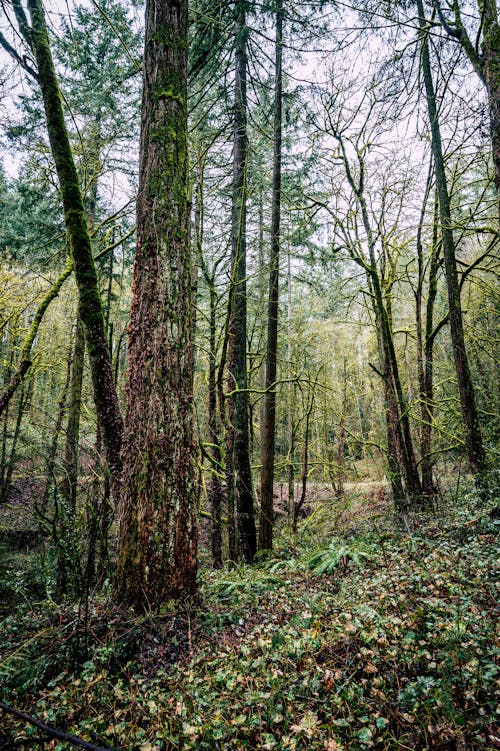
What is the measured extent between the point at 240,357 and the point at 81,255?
10.1ft

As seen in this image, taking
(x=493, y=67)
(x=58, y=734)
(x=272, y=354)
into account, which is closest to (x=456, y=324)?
(x=272, y=354)

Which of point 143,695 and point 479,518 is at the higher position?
point 479,518

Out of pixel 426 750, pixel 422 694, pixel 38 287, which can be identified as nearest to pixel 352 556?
pixel 422 694

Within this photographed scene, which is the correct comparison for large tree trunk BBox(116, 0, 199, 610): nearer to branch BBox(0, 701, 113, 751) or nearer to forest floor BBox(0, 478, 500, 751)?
forest floor BBox(0, 478, 500, 751)

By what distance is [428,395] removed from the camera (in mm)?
8492

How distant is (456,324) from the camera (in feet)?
21.3

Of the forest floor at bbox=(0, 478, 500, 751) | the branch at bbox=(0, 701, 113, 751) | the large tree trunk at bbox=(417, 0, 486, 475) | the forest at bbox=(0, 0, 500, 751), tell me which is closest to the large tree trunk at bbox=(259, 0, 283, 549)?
the forest at bbox=(0, 0, 500, 751)

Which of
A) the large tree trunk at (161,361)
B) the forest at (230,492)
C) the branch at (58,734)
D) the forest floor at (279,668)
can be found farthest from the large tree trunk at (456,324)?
the branch at (58,734)

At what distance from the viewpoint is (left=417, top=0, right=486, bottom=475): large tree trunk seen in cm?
614

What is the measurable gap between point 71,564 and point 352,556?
285cm

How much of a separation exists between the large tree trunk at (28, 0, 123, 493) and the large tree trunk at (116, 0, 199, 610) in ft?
2.67

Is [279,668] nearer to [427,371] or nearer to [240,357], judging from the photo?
[240,357]

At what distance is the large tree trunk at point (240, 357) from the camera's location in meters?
6.25

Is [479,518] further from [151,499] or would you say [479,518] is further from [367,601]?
[151,499]
